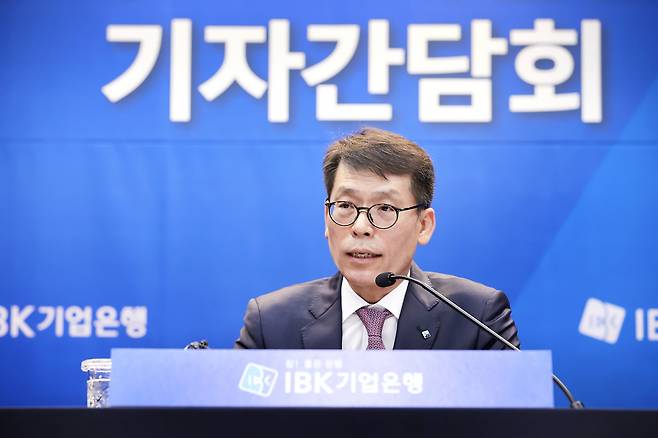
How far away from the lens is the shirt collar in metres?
1.91

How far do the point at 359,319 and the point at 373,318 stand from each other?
4cm

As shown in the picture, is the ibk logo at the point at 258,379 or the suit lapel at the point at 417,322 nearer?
the ibk logo at the point at 258,379

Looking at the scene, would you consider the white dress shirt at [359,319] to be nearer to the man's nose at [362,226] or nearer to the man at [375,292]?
the man at [375,292]

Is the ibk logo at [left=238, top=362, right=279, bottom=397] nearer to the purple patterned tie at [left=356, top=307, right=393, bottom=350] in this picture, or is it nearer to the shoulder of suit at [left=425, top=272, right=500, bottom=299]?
the purple patterned tie at [left=356, top=307, right=393, bottom=350]

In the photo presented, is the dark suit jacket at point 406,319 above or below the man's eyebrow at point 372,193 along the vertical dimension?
below

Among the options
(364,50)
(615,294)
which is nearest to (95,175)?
(364,50)

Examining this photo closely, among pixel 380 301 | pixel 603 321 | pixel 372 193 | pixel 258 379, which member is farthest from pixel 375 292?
pixel 603 321

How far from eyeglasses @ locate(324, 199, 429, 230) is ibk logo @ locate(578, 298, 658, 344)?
4.35ft

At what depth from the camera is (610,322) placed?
2930 millimetres

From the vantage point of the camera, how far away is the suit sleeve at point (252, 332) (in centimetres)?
192

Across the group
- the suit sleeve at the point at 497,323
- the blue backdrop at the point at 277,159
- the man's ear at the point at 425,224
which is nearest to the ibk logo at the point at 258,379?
the suit sleeve at the point at 497,323

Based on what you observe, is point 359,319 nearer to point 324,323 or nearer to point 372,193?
point 324,323
